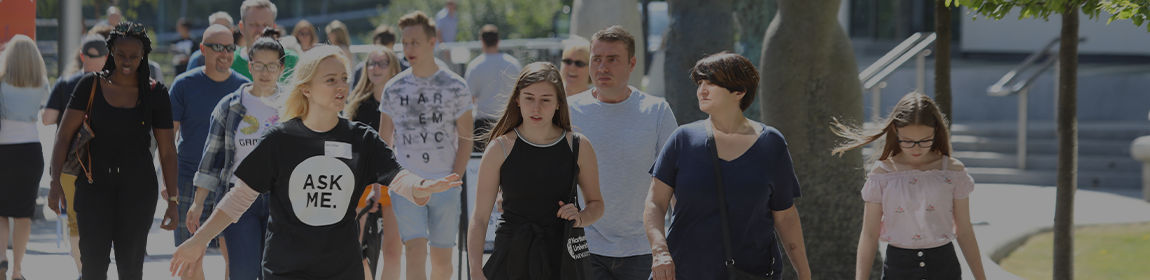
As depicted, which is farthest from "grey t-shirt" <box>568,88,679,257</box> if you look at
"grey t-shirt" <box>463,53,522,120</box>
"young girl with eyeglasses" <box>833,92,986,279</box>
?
"grey t-shirt" <box>463,53,522,120</box>

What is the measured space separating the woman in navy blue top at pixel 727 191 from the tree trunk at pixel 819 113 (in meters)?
2.34

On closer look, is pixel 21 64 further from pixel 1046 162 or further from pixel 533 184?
pixel 1046 162

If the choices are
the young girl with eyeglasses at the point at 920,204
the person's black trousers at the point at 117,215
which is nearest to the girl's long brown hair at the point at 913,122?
the young girl with eyeglasses at the point at 920,204

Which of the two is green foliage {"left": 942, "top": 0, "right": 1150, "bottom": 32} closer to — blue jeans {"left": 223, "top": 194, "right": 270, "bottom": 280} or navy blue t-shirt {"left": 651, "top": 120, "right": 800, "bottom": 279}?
navy blue t-shirt {"left": 651, "top": 120, "right": 800, "bottom": 279}

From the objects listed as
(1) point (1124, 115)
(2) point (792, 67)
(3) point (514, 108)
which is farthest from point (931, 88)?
(3) point (514, 108)

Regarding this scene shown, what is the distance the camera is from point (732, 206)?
3.70 meters

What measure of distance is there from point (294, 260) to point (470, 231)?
64cm

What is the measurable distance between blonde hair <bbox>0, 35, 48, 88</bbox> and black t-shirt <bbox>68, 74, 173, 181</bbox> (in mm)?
2111

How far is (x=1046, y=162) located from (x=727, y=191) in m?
9.74

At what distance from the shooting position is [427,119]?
6016mm

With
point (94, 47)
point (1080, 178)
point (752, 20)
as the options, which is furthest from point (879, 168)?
point (1080, 178)

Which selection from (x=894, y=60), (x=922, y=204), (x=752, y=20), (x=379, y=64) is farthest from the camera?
(x=752, y=20)

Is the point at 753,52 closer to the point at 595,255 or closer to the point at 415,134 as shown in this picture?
the point at 415,134

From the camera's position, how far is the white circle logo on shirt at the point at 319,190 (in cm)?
381
